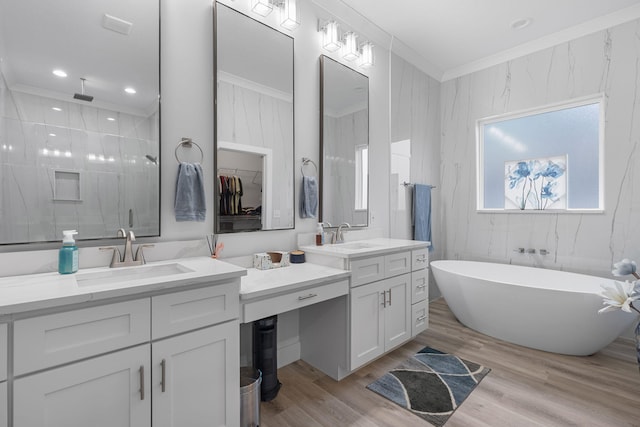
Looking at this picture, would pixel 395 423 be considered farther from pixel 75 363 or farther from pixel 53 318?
pixel 53 318

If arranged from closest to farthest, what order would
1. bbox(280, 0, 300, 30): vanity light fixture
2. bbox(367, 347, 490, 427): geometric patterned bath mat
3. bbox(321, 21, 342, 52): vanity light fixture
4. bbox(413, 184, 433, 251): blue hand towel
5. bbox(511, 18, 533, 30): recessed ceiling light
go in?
bbox(367, 347, 490, 427): geometric patterned bath mat < bbox(280, 0, 300, 30): vanity light fixture < bbox(321, 21, 342, 52): vanity light fixture < bbox(511, 18, 533, 30): recessed ceiling light < bbox(413, 184, 433, 251): blue hand towel

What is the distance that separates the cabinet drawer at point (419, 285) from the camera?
2.45 metres

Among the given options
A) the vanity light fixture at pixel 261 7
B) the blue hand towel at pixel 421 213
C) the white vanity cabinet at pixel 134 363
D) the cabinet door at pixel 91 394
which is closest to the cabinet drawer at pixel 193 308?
the white vanity cabinet at pixel 134 363

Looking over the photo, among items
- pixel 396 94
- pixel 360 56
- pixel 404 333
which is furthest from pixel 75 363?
pixel 396 94

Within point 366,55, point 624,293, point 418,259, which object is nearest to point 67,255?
point 418,259

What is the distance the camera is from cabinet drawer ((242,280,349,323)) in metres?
1.46

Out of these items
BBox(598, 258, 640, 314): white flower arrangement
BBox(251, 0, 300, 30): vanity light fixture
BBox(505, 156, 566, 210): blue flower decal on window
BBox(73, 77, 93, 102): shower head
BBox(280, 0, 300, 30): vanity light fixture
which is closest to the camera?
BBox(73, 77, 93, 102): shower head

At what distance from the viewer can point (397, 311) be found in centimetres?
229

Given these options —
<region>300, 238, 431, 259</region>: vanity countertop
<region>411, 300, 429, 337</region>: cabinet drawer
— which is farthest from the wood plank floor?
<region>300, 238, 431, 259</region>: vanity countertop

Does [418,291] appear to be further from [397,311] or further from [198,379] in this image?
[198,379]

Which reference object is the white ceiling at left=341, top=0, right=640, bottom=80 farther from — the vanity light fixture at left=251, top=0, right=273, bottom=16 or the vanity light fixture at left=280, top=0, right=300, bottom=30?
the vanity light fixture at left=251, top=0, right=273, bottom=16

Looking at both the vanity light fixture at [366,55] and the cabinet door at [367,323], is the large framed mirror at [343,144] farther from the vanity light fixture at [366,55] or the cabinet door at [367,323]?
the cabinet door at [367,323]

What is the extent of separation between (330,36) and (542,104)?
7.64 ft

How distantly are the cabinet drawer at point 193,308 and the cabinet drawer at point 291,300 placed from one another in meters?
0.12
